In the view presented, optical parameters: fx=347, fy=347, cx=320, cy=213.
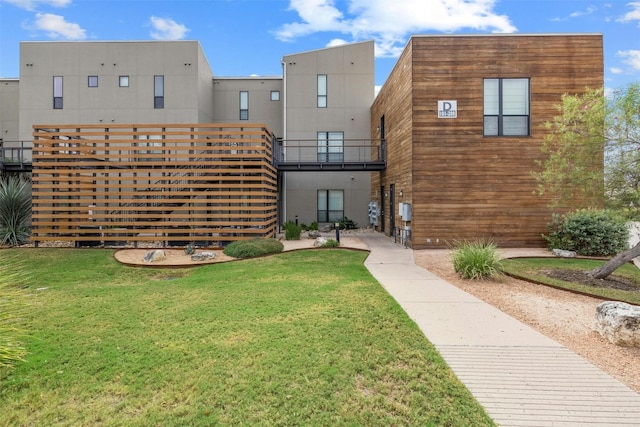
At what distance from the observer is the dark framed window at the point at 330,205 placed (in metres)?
19.2

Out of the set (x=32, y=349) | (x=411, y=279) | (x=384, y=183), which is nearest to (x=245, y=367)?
(x=32, y=349)

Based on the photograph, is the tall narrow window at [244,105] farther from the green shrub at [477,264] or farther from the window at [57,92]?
the green shrub at [477,264]

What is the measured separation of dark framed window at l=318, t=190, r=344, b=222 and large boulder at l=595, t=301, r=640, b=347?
15147 millimetres

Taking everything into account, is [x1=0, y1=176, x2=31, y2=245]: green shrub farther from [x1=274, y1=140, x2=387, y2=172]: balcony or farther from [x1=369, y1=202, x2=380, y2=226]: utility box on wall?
[x1=369, y1=202, x2=380, y2=226]: utility box on wall

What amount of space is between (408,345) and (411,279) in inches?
138

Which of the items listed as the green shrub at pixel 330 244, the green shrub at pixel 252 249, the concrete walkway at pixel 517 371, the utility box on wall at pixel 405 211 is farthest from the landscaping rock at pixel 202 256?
the utility box on wall at pixel 405 211

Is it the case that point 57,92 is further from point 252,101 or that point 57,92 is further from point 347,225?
point 347,225

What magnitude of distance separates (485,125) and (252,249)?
8413 mm

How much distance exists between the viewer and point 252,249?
10.0 meters

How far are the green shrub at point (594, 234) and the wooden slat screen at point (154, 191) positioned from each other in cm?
Result: 965

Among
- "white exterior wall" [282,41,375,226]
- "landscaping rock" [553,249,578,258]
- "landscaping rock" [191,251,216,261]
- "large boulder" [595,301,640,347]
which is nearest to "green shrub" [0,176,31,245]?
"landscaping rock" [191,251,216,261]

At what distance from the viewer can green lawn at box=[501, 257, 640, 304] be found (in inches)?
237

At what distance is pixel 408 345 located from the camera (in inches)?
149

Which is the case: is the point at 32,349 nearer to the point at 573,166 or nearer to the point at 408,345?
the point at 408,345
